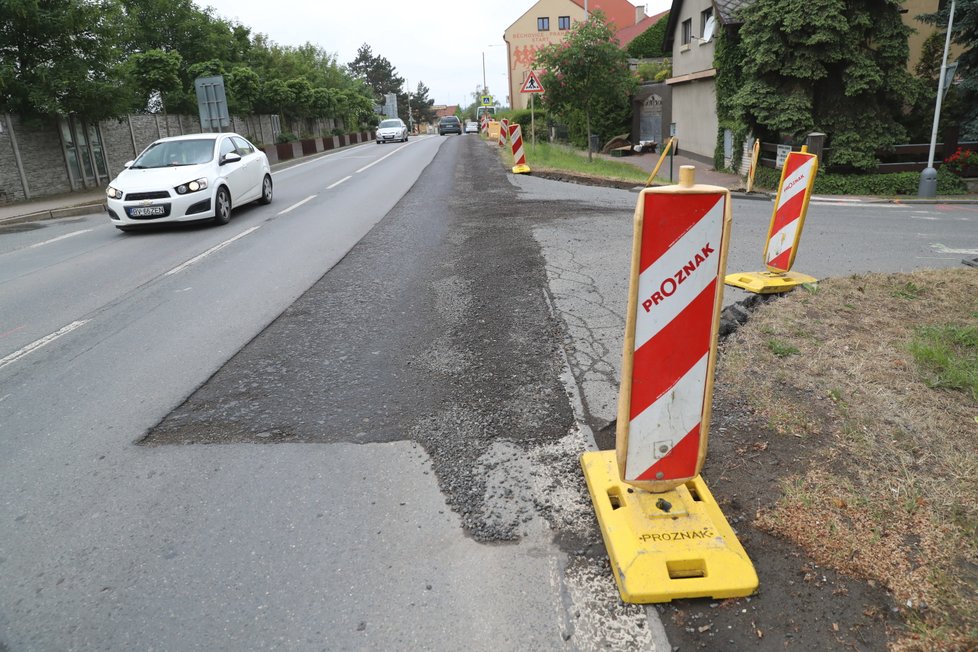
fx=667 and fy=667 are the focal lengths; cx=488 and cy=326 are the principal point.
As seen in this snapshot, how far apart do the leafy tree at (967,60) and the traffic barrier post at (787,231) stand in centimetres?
1212

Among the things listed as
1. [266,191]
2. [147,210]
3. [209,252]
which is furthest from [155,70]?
[209,252]

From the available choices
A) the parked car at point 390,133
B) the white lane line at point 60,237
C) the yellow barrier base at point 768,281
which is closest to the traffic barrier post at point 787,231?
the yellow barrier base at point 768,281

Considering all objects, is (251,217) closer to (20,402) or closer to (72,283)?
(72,283)

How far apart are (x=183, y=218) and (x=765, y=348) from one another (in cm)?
988

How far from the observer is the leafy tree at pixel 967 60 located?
1504 cm

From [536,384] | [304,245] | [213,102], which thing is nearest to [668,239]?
[536,384]

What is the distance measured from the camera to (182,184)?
11.3m

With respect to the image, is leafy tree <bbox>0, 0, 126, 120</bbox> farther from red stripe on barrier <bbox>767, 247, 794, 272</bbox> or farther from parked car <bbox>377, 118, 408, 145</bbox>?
parked car <bbox>377, 118, 408, 145</bbox>

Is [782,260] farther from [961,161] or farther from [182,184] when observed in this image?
[961,161]

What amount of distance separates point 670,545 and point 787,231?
4861mm

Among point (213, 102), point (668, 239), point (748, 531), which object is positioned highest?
point (213, 102)

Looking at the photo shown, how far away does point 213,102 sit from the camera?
26.2 meters

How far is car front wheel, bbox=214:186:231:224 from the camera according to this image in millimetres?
11820

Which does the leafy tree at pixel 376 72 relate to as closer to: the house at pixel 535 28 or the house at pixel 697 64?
the house at pixel 535 28
